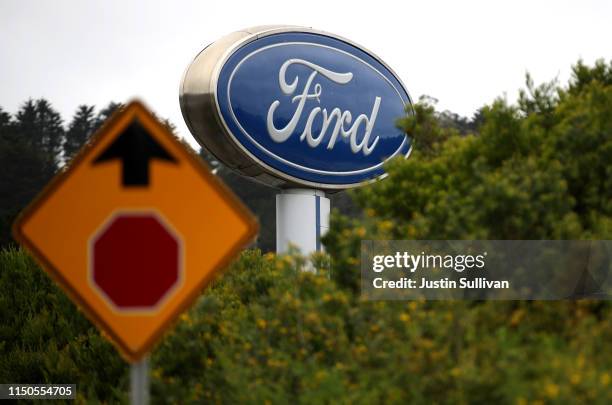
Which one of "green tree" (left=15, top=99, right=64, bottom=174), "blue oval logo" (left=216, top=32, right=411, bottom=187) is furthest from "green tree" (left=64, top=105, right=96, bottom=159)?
"blue oval logo" (left=216, top=32, right=411, bottom=187)

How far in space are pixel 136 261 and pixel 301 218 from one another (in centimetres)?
882

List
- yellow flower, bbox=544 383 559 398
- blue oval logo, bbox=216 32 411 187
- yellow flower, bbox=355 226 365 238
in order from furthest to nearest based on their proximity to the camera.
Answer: blue oval logo, bbox=216 32 411 187 → yellow flower, bbox=355 226 365 238 → yellow flower, bbox=544 383 559 398

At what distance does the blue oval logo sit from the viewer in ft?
37.7

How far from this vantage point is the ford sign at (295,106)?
1135 cm

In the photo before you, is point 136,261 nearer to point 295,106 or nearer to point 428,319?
point 428,319

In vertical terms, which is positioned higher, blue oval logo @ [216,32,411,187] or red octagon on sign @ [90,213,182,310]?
blue oval logo @ [216,32,411,187]

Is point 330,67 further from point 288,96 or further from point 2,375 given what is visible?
point 2,375

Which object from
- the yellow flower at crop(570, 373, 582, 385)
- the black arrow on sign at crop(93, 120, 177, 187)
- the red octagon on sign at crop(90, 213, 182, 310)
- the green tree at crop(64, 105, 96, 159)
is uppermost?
the green tree at crop(64, 105, 96, 159)

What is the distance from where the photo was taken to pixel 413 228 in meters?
7.22

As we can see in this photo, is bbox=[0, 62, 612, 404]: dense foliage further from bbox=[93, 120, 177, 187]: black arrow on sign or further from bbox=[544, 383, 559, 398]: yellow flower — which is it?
bbox=[93, 120, 177, 187]: black arrow on sign

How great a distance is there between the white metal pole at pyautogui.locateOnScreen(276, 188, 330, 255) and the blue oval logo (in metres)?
0.32

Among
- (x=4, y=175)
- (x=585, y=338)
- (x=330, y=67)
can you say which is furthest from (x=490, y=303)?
(x=4, y=175)

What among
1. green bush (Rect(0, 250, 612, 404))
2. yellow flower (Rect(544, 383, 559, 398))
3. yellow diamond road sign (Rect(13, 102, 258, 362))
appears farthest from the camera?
green bush (Rect(0, 250, 612, 404))

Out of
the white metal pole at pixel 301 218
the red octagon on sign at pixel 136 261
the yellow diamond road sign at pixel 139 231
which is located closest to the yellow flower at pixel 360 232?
the yellow diamond road sign at pixel 139 231
